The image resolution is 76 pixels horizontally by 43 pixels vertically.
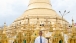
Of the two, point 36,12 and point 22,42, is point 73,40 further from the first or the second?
point 36,12

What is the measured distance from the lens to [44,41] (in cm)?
779

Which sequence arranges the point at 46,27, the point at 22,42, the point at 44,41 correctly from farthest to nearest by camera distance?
the point at 46,27, the point at 22,42, the point at 44,41

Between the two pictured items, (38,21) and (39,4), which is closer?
(38,21)

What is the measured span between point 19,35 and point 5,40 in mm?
1606

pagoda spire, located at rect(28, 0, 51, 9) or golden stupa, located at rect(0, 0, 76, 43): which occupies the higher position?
pagoda spire, located at rect(28, 0, 51, 9)

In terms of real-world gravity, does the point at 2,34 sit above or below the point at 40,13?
below

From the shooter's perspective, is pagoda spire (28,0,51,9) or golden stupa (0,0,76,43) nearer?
golden stupa (0,0,76,43)

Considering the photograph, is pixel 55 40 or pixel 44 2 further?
pixel 44 2

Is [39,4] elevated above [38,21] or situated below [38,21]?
above

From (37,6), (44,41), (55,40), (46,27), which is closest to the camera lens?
(44,41)

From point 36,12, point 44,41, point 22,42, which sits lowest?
point 22,42

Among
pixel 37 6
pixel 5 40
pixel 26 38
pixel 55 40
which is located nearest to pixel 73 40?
pixel 55 40

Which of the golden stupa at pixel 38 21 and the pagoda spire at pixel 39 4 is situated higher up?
the pagoda spire at pixel 39 4

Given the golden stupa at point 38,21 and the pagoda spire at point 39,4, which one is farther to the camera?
the pagoda spire at point 39,4
